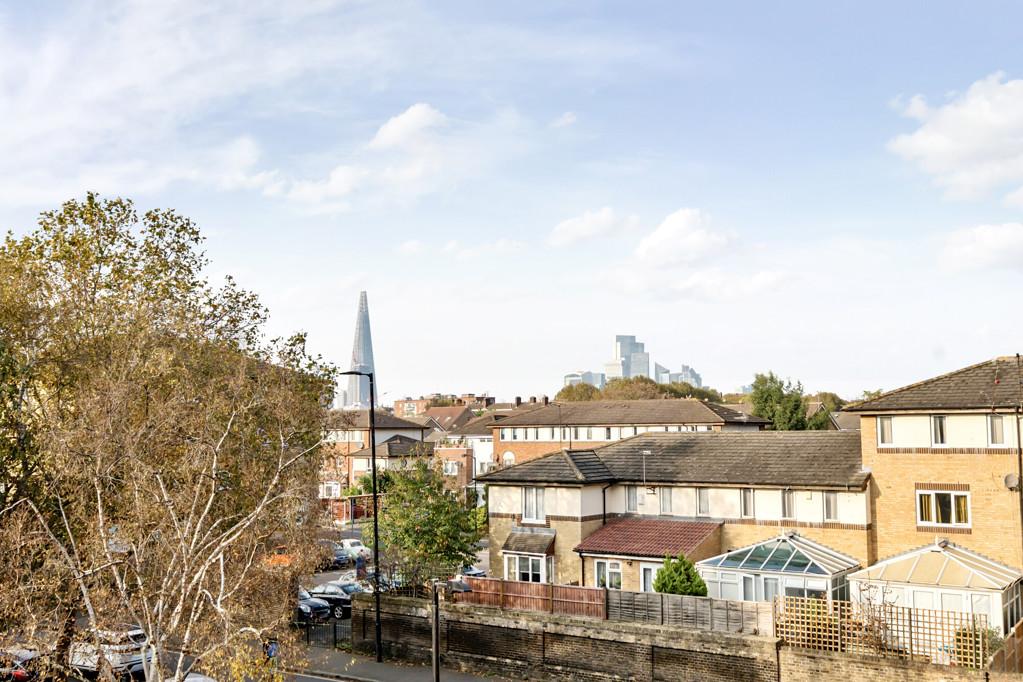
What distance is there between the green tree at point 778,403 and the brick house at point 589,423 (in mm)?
2634

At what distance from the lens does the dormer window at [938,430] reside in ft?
110

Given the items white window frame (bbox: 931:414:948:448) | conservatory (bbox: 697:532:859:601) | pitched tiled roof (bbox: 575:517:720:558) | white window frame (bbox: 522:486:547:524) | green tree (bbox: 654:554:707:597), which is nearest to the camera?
green tree (bbox: 654:554:707:597)

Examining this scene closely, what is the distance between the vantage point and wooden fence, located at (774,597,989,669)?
2489 centimetres

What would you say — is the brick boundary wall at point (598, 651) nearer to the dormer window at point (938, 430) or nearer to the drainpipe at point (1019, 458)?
the drainpipe at point (1019, 458)

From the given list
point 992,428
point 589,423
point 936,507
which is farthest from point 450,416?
point 992,428

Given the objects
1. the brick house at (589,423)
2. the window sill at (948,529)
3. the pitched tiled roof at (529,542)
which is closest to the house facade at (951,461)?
the window sill at (948,529)

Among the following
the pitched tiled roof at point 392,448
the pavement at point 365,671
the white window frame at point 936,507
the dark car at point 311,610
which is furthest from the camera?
the pitched tiled roof at point 392,448

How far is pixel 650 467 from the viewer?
40.0 meters

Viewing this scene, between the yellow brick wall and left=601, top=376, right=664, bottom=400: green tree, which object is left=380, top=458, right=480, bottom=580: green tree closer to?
the yellow brick wall

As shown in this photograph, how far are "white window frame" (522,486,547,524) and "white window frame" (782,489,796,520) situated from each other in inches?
380

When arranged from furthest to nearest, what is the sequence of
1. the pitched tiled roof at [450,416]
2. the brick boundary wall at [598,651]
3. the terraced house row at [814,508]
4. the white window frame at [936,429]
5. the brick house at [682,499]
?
the pitched tiled roof at [450,416] → the brick house at [682,499] → the white window frame at [936,429] → the terraced house row at [814,508] → the brick boundary wall at [598,651]

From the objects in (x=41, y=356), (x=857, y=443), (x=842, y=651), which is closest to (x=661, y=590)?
(x=842, y=651)

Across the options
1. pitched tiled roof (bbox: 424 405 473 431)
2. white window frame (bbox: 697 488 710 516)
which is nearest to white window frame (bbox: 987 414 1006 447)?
white window frame (bbox: 697 488 710 516)

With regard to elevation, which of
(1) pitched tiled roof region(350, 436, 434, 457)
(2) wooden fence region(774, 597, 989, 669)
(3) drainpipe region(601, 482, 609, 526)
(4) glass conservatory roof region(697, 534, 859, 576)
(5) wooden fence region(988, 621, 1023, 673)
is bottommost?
(5) wooden fence region(988, 621, 1023, 673)
